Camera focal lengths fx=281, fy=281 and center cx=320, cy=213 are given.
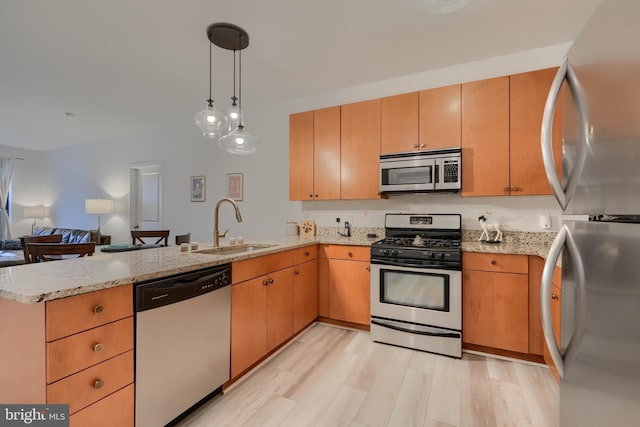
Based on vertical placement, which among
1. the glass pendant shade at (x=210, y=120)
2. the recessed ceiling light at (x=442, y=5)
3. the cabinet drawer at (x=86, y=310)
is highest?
the recessed ceiling light at (x=442, y=5)

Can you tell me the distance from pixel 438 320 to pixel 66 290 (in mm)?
2362

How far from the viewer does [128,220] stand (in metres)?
5.19

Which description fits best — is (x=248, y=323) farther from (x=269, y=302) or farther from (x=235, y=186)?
(x=235, y=186)

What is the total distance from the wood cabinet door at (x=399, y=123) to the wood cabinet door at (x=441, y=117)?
0.24 feet

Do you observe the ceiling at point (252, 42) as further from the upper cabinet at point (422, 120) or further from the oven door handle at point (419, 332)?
the oven door handle at point (419, 332)

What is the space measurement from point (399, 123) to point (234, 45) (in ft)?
5.48

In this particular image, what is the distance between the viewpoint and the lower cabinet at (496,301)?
213 centimetres

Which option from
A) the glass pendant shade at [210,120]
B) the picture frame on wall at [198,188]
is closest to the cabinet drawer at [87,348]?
the glass pendant shade at [210,120]

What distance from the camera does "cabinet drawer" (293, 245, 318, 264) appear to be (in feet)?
8.37

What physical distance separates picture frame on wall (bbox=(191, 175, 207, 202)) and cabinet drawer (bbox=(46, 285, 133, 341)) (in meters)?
3.31

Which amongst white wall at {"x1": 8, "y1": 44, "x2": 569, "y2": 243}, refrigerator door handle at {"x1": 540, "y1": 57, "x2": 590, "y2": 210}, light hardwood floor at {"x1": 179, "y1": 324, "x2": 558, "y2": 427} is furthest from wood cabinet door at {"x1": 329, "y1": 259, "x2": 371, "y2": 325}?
refrigerator door handle at {"x1": 540, "y1": 57, "x2": 590, "y2": 210}

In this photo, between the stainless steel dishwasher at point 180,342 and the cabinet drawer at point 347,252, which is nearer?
the stainless steel dishwasher at point 180,342

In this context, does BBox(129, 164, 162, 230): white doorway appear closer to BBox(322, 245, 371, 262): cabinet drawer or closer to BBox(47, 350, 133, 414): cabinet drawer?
BBox(322, 245, 371, 262): cabinet drawer

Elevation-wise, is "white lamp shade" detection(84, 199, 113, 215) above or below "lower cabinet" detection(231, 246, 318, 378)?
above
